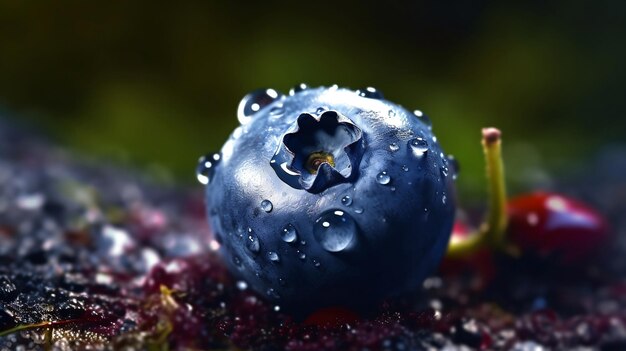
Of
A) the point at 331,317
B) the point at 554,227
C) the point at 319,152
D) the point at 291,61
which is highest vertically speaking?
the point at 291,61

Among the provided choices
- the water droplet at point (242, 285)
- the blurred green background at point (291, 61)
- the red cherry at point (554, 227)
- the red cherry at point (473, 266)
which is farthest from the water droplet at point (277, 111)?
the blurred green background at point (291, 61)

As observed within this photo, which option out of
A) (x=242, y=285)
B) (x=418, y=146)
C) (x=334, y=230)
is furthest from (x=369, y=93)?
(x=242, y=285)

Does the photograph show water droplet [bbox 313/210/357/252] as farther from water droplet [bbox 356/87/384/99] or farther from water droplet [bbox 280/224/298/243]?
water droplet [bbox 356/87/384/99]

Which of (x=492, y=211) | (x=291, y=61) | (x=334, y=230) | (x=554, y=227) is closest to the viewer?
(x=334, y=230)

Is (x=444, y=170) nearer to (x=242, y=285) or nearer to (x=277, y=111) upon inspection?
(x=277, y=111)

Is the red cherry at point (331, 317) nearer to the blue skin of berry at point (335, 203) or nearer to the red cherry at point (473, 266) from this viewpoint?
the blue skin of berry at point (335, 203)

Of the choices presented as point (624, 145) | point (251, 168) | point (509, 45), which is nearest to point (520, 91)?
point (509, 45)

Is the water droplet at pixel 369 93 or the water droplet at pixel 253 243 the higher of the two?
the water droplet at pixel 369 93
